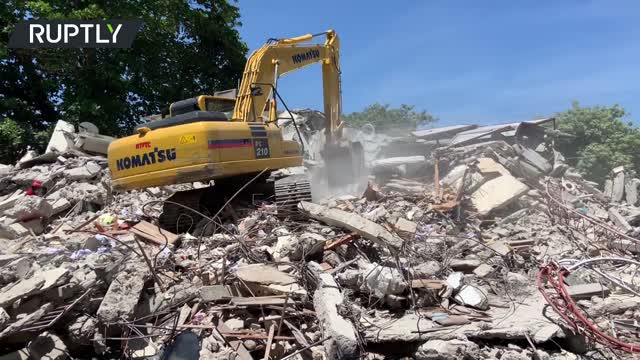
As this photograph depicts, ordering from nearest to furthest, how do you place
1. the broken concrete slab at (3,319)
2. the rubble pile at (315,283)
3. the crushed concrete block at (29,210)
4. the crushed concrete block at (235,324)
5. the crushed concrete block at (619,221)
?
1. the broken concrete slab at (3,319)
2. the rubble pile at (315,283)
3. the crushed concrete block at (235,324)
4. the crushed concrete block at (29,210)
5. the crushed concrete block at (619,221)

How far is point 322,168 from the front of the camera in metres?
10.9

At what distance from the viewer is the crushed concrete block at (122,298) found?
4.13 meters

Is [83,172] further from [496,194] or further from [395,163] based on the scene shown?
[496,194]

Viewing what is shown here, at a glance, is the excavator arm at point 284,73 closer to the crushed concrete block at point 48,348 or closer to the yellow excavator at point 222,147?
the yellow excavator at point 222,147

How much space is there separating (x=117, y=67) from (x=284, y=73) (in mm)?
9682

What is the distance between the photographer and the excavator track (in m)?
6.94

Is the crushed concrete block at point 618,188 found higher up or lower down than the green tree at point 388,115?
lower down

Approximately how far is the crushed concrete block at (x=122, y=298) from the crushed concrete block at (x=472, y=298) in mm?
3082

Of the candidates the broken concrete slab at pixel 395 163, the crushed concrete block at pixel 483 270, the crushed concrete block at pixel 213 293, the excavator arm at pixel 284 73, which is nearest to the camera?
Result: the crushed concrete block at pixel 213 293

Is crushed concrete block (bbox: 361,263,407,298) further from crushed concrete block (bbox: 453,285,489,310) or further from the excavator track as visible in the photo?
the excavator track

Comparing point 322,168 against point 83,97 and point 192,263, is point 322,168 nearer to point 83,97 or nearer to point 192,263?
point 192,263

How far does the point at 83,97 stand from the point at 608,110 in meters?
21.4

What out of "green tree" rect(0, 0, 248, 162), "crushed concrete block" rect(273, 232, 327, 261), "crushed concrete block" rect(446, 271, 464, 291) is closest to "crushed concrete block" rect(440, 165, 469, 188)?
"crushed concrete block" rect(446, 271, 464, 291)

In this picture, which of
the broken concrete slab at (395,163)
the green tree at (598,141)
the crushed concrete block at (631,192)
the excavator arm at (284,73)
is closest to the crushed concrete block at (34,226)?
→ the excavator arm at (284,73)
